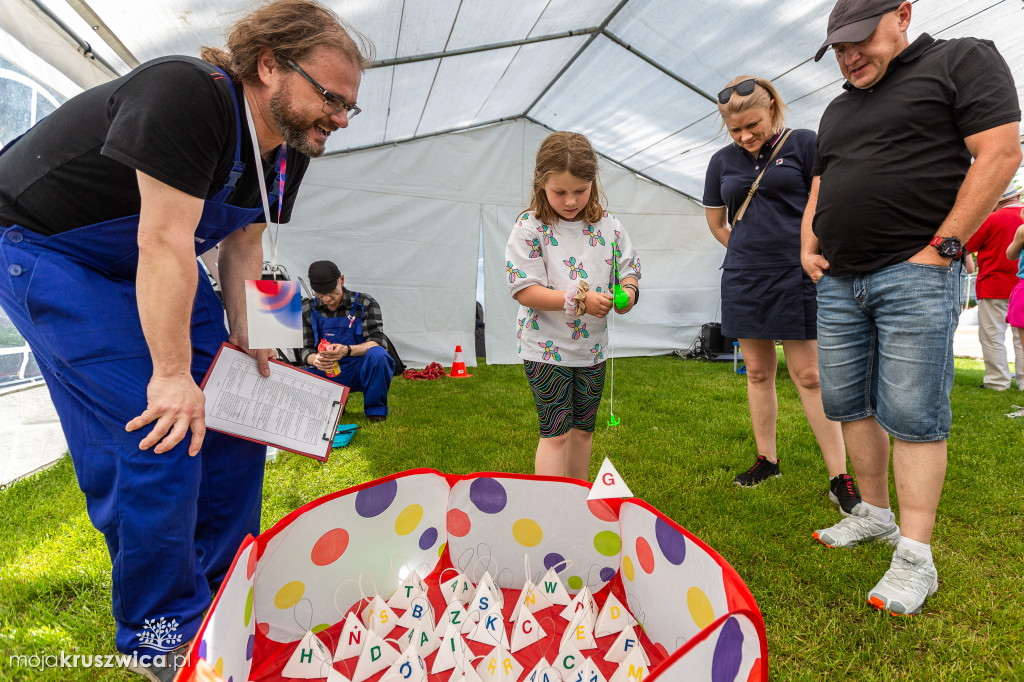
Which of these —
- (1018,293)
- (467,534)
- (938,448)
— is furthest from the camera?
(1018,293)

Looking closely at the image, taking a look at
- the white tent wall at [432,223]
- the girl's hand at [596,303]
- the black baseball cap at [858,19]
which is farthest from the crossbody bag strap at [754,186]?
the white tent wall at [432,223]

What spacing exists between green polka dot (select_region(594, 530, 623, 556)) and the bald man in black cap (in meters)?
0.67

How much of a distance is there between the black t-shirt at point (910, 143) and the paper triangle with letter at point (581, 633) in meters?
1.15

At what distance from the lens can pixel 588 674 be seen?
0.94 metres

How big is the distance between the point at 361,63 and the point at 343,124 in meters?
0.14

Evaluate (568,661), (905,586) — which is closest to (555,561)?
(568,661)

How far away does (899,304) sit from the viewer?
1.26 m

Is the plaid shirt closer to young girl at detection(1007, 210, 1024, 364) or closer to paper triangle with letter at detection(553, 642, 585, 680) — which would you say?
A: paper triangle with letter at detection(553, 642, 585, 680)

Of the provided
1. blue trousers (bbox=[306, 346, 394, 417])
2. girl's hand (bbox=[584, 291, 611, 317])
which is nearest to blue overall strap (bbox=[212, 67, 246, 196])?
girl's hand (bbox=[584, 291, 611, 317])

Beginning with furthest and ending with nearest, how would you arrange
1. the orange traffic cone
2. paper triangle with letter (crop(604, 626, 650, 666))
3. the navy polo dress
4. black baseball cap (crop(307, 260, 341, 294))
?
the orange traffic cone → black baseball cap (crop(307, 260, 341, 294)) → the navy polo dress → paper triangle with letter (crop(604, 626, 650, 666))

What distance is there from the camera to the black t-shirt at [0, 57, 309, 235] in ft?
2.69

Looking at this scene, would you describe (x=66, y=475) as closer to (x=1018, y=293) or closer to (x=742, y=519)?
(x=742, y=519)

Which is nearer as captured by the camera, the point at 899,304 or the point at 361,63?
the point at 361,63

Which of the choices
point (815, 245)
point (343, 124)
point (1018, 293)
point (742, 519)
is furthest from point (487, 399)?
point (1018, 293)
